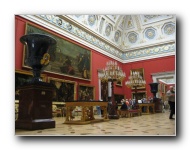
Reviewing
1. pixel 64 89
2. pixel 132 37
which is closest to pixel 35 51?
pixel 132 37

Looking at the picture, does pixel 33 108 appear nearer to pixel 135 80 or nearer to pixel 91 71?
pixel 135 80

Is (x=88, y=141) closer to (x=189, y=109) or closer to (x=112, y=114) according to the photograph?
(x=189, y=109)

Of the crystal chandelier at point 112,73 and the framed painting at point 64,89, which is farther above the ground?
the crystal chandelier at point 112,73

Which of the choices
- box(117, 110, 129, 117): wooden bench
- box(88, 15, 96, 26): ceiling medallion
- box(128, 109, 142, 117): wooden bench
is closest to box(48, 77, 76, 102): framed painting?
box(117, 110, 129, 117): wooden bench

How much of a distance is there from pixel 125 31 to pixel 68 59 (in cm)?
316

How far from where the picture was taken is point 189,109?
15.1ft

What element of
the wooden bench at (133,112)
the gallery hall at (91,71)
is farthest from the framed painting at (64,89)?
the wooden bench at (133,112)

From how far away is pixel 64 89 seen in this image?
8266mm

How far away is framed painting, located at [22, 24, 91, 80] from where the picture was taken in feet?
25.1

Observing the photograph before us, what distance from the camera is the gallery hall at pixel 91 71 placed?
4773mm

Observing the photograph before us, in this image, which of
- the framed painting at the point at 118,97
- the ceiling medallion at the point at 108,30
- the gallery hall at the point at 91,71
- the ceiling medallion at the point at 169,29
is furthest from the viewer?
the framed painting at the point at 118,97

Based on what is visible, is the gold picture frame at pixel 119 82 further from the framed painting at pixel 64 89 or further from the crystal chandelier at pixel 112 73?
the framed painting at pixel 64 89

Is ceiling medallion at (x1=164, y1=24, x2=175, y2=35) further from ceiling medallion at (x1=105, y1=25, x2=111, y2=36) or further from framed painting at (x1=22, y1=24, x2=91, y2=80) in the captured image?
framed painting at (x1=22, y1=24, x2=91, y2=80)
